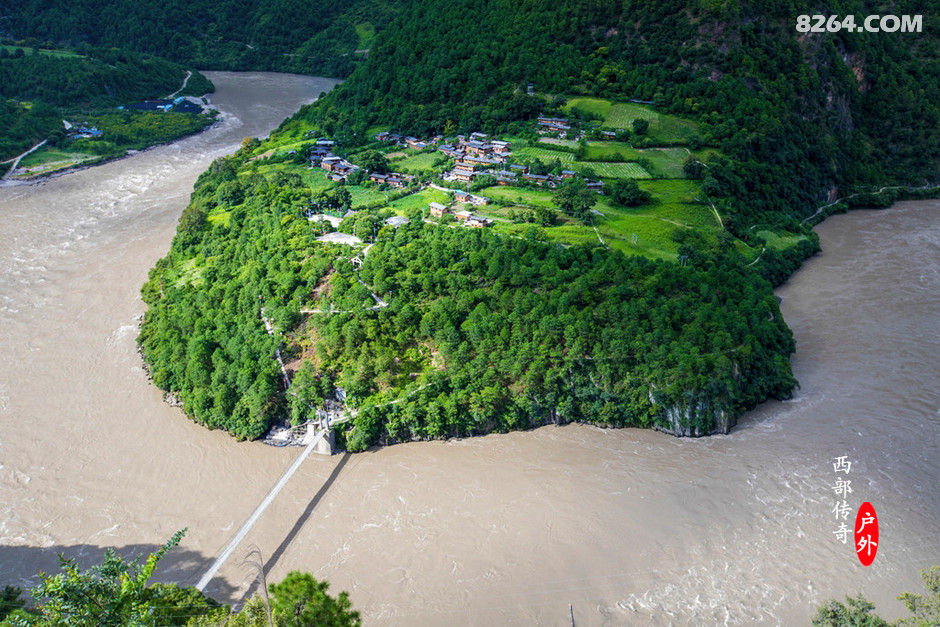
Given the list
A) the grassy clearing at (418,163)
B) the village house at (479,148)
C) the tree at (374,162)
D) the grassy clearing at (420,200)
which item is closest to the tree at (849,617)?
the grassy clearing at (420,200)

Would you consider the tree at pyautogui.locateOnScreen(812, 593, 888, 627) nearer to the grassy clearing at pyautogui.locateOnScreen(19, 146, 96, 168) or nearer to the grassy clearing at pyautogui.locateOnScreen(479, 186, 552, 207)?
the grassy clearing at pyautogui.locateOnScreen(479, 186, 552, 207)

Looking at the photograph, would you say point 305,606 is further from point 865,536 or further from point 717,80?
point 717,80

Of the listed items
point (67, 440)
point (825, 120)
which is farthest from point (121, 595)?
point (825, 120)

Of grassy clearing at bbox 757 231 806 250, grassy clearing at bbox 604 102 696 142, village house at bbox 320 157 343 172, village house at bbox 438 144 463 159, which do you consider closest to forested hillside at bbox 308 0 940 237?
grassy clearing at bbox 604 102 696 142

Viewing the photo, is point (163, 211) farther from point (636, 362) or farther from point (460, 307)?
point (636, 362)

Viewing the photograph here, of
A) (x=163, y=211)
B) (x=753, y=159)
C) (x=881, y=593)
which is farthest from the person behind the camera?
(x=163, y=211)

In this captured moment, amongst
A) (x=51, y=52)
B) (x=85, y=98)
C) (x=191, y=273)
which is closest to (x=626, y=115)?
(x=191, y=273)

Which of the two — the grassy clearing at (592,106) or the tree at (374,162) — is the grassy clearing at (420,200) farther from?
the grassy clearing at (592,106)
